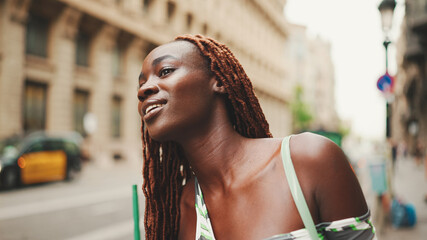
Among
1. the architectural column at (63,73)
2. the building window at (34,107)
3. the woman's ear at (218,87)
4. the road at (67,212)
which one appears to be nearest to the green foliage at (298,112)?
the architectural column at (63,73)

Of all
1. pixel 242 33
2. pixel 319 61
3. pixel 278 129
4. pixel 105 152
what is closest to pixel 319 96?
pixel 319 61

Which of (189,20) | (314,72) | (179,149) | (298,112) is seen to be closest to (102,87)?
(189,20)

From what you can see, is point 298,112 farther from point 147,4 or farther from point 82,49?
point 82,49

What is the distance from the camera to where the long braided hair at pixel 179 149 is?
4.84 feet

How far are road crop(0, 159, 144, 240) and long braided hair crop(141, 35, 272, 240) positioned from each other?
5838 mm

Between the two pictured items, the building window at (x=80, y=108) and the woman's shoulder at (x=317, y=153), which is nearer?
the woman's shoulder at (x=317, y=153)

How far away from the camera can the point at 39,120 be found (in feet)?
69.7

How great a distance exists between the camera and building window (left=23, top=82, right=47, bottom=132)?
20406 mm

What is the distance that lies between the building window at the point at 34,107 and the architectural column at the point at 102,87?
3.22m

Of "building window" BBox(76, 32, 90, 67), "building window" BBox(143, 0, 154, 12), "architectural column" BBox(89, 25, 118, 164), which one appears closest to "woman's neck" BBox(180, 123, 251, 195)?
"architectural column" BBox(89, 25, 118, 164)

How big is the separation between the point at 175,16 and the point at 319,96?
284ft

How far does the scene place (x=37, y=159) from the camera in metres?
14.8

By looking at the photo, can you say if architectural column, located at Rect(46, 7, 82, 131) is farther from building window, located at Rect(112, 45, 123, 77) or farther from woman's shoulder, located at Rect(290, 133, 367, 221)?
woman's shoulder, located at Rect(290, 133, 367, 221)

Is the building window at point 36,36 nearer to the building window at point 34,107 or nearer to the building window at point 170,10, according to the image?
the building window at point 34,107
